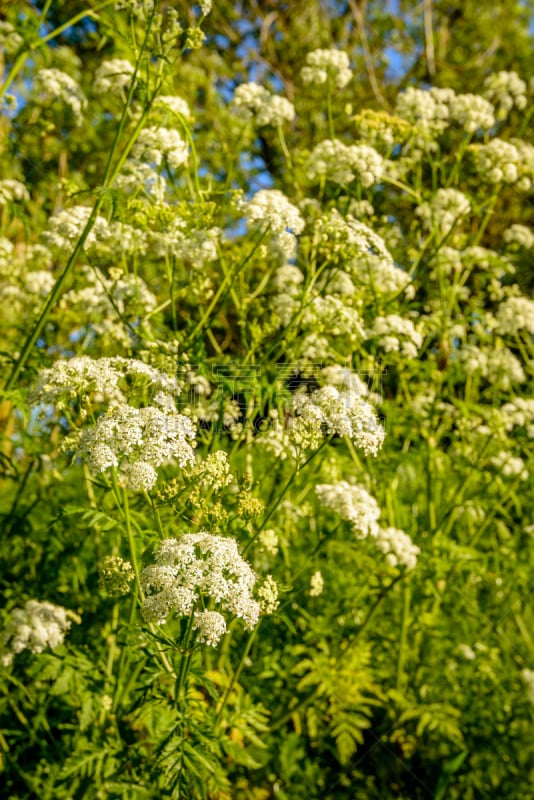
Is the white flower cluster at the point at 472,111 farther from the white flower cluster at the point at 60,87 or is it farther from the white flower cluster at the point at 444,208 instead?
the white flower cluster at the point at 60,87

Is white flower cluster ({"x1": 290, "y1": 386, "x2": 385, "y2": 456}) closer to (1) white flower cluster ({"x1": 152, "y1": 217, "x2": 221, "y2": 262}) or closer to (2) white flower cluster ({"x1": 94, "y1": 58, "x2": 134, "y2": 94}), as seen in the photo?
(1) white flower cluster ({"x1": 152, "y1": 217, "x2": 221, "y2": 262})

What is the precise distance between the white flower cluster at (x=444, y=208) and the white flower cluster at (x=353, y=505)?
205 centimetres

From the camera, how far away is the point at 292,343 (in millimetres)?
4059

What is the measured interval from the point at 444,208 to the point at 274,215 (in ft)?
6.25

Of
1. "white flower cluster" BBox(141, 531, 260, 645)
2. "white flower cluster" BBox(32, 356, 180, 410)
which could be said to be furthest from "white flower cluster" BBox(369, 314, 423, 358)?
"white flower cluster" BBox(141, 531, 260, 645)

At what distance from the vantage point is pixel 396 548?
13.3ft

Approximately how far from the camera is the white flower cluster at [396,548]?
404 centimetres

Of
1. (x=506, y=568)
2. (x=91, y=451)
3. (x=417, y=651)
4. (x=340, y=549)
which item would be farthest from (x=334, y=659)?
(x=91, y=451)

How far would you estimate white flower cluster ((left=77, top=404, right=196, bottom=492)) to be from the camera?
242 cm

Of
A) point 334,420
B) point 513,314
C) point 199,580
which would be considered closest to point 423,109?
point 513,314

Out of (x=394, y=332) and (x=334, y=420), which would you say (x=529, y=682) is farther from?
(x=334, y=420)

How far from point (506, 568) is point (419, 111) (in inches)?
129

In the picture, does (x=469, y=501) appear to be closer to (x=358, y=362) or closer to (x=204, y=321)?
(x=358, y=362)

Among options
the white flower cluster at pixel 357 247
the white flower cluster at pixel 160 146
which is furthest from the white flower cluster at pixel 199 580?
the white flower cluster at pixel 160 146
